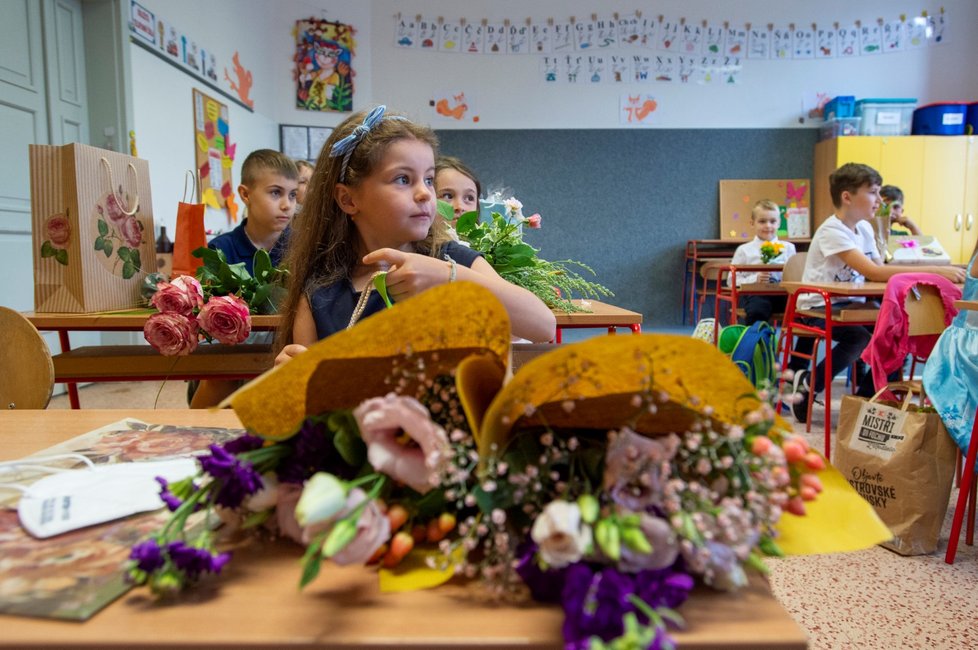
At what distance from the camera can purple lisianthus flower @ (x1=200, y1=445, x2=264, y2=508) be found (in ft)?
1.44

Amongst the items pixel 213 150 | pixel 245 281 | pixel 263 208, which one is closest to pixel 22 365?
pixel 245 281

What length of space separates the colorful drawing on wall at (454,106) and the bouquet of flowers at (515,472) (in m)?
6.82

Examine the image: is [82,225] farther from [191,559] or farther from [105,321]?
[191,559]

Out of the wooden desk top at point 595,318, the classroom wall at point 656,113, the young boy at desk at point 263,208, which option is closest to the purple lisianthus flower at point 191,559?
the wooden desk top at point 595,318

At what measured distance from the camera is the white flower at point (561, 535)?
13.9 inches

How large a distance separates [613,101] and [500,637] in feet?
23.6

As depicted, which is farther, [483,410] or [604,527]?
[483,410]

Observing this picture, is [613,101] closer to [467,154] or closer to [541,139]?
[541,139]

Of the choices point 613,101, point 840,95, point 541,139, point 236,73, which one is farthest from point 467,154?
point 840,95

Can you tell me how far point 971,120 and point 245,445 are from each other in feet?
26.5

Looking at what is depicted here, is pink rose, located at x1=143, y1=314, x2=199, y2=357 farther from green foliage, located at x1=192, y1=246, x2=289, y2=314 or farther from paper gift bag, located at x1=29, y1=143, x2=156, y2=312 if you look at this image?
paper gift bag, located at x1=29, y1=143, x2=156, y2=312

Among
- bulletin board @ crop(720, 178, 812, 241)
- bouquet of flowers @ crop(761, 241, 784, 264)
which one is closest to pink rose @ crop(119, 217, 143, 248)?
bouquet of flowers @ crop(761, 241, 784, 264)

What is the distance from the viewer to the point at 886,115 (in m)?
6.55

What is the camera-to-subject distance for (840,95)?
6.88 m
